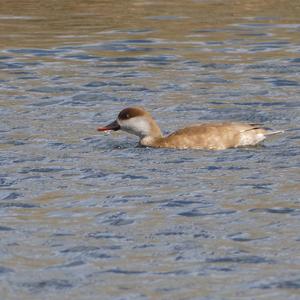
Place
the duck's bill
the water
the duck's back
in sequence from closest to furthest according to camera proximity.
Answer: the water, the duck's back, the duck's bill

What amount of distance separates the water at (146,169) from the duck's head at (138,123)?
9.2 inches

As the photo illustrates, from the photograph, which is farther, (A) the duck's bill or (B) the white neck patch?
(A) the duck's bill

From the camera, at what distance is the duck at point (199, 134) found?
1567cm

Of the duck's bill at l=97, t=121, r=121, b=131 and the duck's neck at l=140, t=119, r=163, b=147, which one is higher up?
the duck's bill at l=97, t=121, r=121, b=131

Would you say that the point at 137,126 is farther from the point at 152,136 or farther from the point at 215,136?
the point at 215,136

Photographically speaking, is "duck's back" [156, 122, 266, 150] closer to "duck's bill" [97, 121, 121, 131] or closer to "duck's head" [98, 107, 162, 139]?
"duck's head" [98, 107, 162, 139]

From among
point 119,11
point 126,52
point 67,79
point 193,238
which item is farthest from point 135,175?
point 119,11

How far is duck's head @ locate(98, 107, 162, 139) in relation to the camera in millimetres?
16047

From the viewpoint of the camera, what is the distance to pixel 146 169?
14562mm

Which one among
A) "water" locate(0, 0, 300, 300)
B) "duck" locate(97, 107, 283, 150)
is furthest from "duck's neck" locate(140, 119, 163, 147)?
"water" locate(0, 0, 300, 300)

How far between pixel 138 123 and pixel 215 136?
103 cm

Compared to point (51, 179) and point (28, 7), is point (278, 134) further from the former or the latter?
point (28, 7)

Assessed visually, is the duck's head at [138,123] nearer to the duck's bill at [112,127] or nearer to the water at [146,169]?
the duck's bill at [112,127]

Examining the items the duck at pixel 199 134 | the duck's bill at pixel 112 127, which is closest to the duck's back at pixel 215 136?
the duck at pixel 199 134
